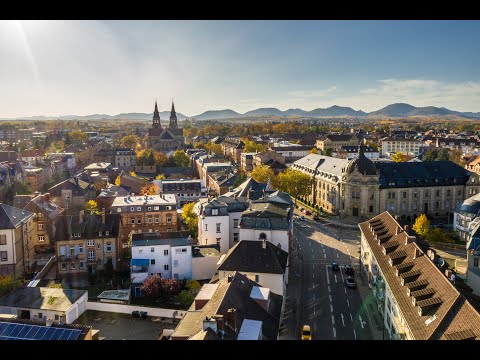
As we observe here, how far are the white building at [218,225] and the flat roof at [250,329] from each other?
13404 millimetres

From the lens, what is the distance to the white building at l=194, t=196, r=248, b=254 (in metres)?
30.8

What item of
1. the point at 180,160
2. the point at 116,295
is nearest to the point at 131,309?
the point at 116,295

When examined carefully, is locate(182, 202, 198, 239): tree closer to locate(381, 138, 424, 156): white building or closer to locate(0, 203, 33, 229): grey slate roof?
locate(0, 203, 33, 229): grey slate roof

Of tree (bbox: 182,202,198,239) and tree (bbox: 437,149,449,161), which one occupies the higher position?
tree (bbox: 437,149,449,161)

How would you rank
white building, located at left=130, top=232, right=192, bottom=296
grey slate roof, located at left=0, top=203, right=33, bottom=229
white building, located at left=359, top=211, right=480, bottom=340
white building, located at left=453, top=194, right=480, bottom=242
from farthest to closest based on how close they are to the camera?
1. white building, located at left=453, top=194, right=480, bottom=242
2. grey slate roof, located at left=0, top=203, right=33, bottom=229
3. white building, located at left=130, top=232, right=192, bottom=296
4. white building, located at left=359, top=211, right=480, bottom=340

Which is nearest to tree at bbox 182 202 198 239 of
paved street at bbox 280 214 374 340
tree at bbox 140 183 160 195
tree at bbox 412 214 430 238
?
paved street at bbox 280 214 374 340

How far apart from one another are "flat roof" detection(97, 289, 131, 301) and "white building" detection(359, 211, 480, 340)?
514 inches

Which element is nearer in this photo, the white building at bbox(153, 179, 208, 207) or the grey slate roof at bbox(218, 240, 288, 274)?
the grey slate roof at bbox(218, 240, 288, 274)

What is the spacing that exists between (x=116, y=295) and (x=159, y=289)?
229cm

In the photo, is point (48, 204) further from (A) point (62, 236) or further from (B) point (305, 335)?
(B) point (305, 335)

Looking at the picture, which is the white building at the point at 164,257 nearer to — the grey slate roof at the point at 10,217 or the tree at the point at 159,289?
the tree at the point at 159,289

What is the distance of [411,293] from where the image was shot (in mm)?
18375

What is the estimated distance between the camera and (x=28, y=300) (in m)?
22.7
